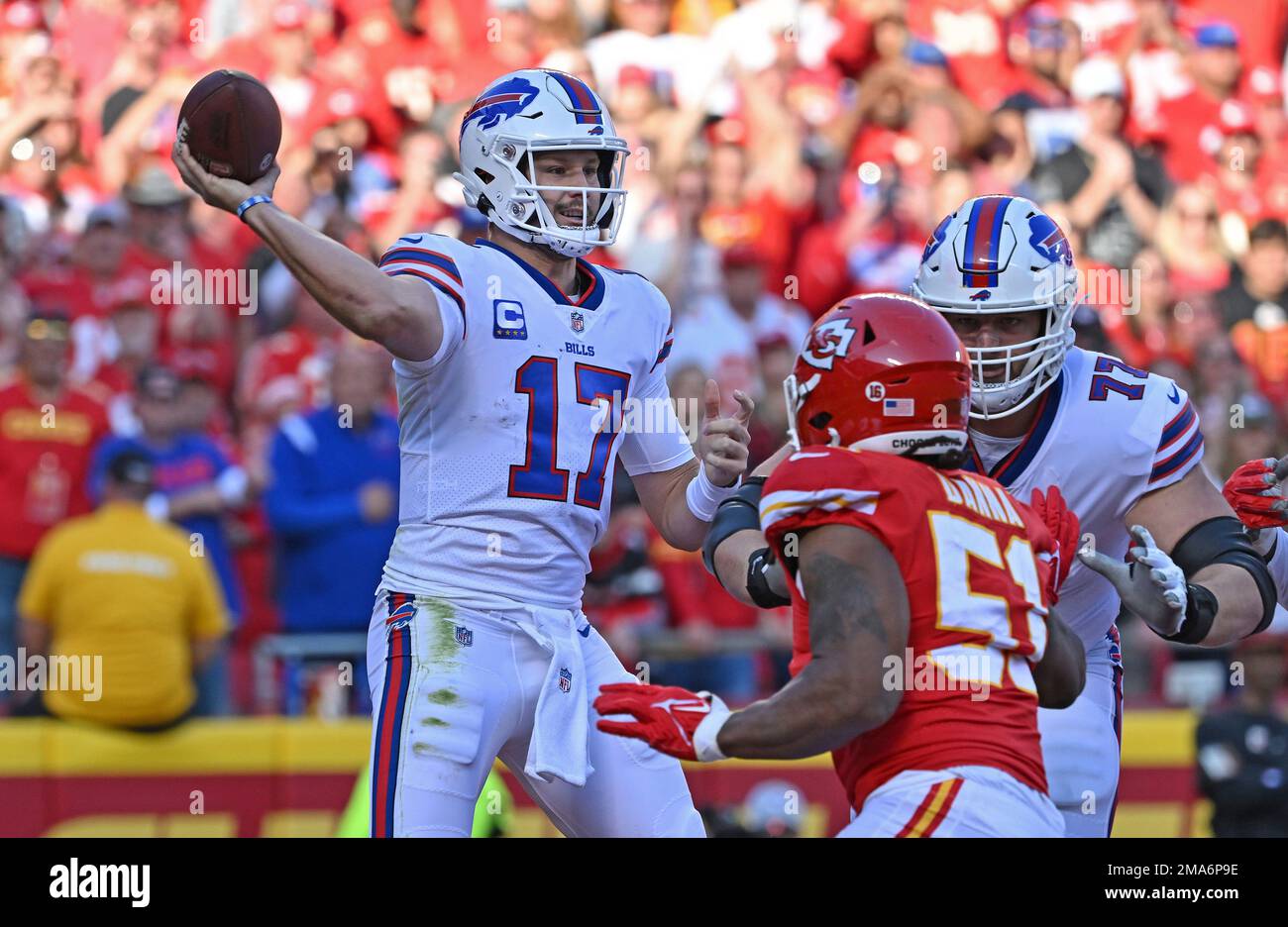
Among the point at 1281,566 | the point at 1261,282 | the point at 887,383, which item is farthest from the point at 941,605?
the point at 1261,282

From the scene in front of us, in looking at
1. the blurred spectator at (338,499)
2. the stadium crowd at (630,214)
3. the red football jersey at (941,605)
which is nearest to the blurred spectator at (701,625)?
the stadium crowd at (630,214)

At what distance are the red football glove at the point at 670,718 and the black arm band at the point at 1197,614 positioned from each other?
1.37 meters

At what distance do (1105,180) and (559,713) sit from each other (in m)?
7.18

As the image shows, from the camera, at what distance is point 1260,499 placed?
200 inches

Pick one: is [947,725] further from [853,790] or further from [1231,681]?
[1231,681]

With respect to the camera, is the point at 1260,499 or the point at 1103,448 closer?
the point at 1103,448

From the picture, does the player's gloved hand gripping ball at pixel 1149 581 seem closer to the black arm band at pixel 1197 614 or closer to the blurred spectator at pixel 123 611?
the black arm band at pixel 1197 614

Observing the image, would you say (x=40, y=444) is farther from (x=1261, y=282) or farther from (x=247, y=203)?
(x=1261, y=282)

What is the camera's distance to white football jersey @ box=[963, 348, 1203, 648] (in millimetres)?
4754

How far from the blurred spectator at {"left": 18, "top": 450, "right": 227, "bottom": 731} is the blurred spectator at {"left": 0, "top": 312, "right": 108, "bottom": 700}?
240mm

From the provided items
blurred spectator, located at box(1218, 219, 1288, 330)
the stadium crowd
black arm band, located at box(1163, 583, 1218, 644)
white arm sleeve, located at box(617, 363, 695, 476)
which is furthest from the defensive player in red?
blurred spectator, located at box(1218, 219, 1288, 330)

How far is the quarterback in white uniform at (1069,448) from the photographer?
4625 mm

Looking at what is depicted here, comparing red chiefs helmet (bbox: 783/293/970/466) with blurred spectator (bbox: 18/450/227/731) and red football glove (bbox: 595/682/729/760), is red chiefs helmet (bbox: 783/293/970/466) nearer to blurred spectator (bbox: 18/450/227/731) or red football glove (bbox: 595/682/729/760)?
red football glove (bbox: 595/682/729/760)
